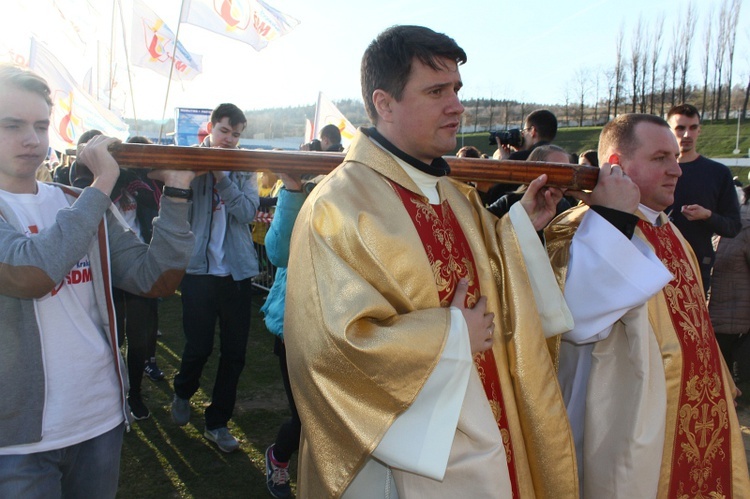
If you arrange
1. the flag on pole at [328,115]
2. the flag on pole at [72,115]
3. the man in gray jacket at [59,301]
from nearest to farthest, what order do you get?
1. the man in gray jacket at [59,301]
2. the flag on pole at [72,115]
3. the flag on pole at [328,115]

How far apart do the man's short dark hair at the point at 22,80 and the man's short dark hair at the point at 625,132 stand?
7.58 feet

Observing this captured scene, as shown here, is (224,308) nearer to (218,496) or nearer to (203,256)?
(203,256)

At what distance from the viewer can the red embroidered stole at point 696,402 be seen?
96.9 inches

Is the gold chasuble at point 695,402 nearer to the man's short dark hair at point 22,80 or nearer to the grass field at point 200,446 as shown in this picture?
the grass field at point 200,446

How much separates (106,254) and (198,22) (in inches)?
262

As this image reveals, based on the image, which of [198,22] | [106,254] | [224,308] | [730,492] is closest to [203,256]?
[224,308]

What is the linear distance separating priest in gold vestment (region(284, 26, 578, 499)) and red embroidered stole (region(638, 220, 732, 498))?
2.34 ft

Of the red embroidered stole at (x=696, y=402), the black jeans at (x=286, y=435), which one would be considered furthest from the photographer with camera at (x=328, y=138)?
the red embroidered stole at (x=696, y=402)

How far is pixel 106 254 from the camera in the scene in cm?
210

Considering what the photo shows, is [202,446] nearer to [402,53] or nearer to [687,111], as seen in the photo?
[402,53]

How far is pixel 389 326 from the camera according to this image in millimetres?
1612

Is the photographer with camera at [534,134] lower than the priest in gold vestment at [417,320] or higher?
higher

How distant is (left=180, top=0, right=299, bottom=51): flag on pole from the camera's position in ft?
25.8

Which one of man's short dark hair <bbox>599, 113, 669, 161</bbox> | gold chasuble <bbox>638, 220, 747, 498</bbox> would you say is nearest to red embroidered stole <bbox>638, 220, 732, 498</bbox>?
gold chasuble <bbox>638, 220, 747, 498</bbox>
